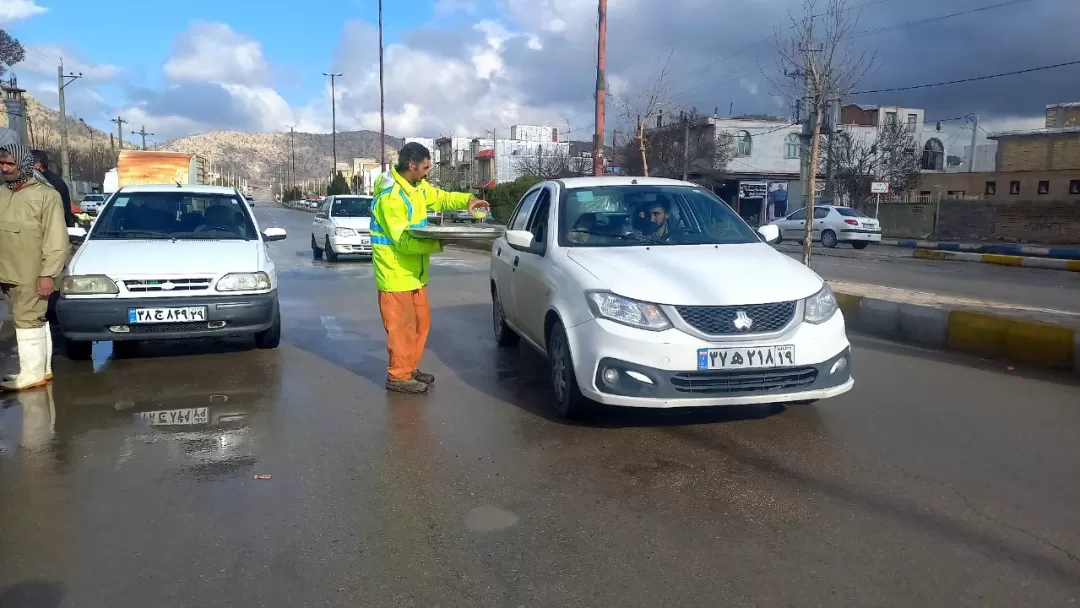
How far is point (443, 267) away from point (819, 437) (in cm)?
1309

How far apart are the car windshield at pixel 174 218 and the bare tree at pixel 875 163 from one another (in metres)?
40.1

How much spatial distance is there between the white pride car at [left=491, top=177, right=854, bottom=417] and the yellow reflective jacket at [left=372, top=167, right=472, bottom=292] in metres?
0.75

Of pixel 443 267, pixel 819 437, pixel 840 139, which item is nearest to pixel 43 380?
pixel 819 437

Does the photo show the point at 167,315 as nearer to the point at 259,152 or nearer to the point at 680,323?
the point at 680,323

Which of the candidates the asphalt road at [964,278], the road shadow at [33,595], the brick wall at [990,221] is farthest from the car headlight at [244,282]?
the brick wall at [990,221]

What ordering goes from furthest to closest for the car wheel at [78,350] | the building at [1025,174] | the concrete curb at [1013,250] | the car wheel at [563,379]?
the building at [1025,174] → the concrete curb at [1013,250] → the car wheel at [78,350] → the car wheel at [563,379]

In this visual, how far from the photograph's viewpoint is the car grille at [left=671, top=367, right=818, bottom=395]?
15.2 feet

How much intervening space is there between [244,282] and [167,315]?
0.69m

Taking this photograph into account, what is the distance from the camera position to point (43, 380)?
6332 millimetres

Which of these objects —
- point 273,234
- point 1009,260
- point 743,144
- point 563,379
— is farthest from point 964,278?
point 743,144

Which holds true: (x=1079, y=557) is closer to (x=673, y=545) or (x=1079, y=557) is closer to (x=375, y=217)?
(x=673, y=545)

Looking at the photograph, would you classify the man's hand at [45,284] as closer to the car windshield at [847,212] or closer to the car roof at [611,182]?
the car roof at [611,182]

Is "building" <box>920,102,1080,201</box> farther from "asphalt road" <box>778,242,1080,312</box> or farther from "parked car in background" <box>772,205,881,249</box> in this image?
"asphalt road" <box>778,242,1080,312</box>

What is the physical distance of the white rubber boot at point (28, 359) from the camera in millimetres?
6148
